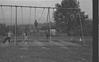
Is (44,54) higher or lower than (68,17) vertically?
lower

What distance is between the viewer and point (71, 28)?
1131 centimetres

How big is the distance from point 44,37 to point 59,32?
4.66ft

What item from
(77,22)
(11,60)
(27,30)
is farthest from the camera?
(77,22)

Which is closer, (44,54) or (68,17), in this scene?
(44,54)

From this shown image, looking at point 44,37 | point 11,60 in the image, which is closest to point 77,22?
point 44,37

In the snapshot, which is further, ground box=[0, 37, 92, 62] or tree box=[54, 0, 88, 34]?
tree box=[54, 0, 88, 34]

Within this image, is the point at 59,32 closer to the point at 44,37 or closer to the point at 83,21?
the point at 44,37

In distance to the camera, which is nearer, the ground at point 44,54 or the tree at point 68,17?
the ground at point 44,54

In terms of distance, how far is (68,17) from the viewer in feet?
36.6

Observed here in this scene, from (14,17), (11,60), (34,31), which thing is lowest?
(11,60)

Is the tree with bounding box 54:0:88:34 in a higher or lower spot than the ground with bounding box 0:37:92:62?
higher

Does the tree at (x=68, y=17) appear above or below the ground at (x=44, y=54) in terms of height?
above

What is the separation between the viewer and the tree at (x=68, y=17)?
397 inches

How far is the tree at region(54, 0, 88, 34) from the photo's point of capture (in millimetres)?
10077
